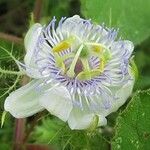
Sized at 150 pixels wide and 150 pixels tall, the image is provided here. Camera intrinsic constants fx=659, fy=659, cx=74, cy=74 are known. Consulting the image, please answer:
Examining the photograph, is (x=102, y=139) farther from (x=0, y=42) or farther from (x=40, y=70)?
(x=0, y=42)

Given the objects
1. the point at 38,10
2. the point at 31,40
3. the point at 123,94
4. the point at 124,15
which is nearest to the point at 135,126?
the point at 123,94

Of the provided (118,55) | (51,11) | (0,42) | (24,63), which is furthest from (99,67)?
(51,11)

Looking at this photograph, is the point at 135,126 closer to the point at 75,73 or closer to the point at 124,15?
the point at 75,73

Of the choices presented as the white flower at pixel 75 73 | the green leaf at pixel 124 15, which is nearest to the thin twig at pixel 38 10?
the green leaf at pixel 124 15

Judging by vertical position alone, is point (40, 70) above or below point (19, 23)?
above

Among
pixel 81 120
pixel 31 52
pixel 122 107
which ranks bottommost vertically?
pixel 122 107

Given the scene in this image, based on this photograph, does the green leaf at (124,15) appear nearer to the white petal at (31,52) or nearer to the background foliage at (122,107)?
the background foliage at (122,107)
